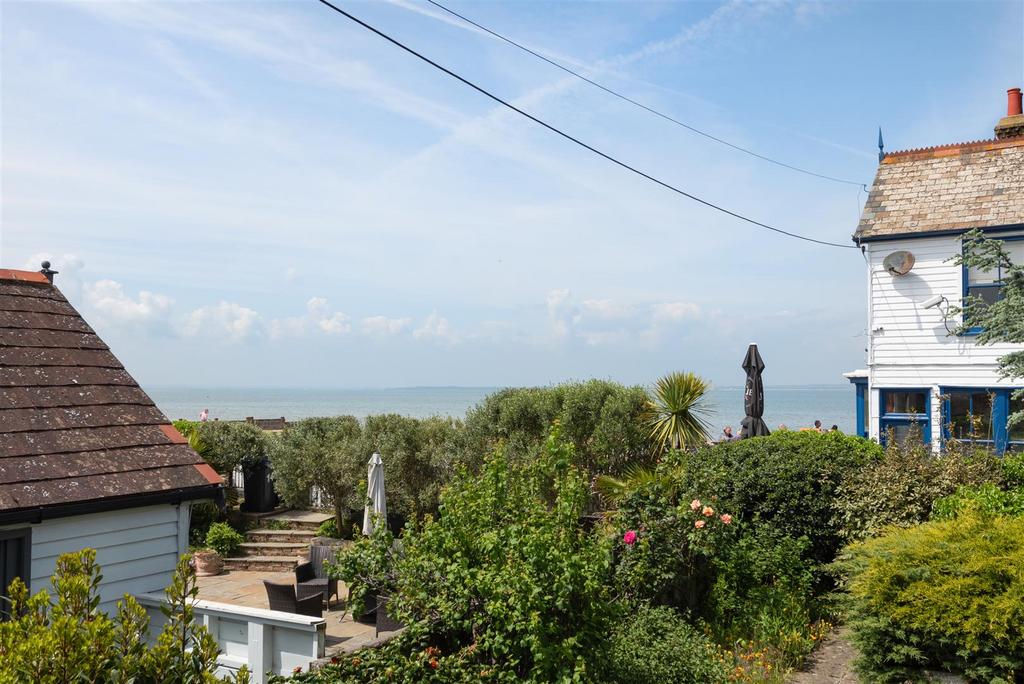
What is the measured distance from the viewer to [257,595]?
42.9ft

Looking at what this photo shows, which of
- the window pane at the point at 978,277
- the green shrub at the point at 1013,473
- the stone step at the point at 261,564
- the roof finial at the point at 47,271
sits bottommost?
the stone step at the point at 261,564

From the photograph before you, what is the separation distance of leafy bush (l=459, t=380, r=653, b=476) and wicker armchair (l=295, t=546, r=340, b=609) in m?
4.48

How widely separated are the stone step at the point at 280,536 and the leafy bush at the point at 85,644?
45.0 ft

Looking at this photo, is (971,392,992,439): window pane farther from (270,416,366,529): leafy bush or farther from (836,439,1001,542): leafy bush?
(270,416,366,529): leafy bush

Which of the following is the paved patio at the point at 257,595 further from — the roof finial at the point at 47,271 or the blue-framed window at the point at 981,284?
the blue-framed window at the point at 981,284

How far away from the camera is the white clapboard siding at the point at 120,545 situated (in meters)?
7.14

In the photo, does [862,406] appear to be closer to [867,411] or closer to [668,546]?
[867,411]

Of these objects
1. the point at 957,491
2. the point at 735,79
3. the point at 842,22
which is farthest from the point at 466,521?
the point at 842,22

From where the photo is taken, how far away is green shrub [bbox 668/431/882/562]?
9750 millimetres

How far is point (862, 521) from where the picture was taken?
30.9 feet

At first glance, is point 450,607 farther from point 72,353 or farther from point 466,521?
point 72,353

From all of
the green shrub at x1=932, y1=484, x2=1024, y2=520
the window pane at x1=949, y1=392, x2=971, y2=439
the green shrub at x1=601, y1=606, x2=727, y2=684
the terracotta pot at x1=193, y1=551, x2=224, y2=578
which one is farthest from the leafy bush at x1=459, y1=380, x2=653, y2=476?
the green shrub at x1=932, y1=484, x2=1024, y2=520

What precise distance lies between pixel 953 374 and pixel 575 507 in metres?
12.5

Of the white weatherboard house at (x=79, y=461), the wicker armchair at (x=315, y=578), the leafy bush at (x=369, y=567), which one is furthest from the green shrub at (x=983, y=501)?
the white weatherboard house at (x=79, y=461)
